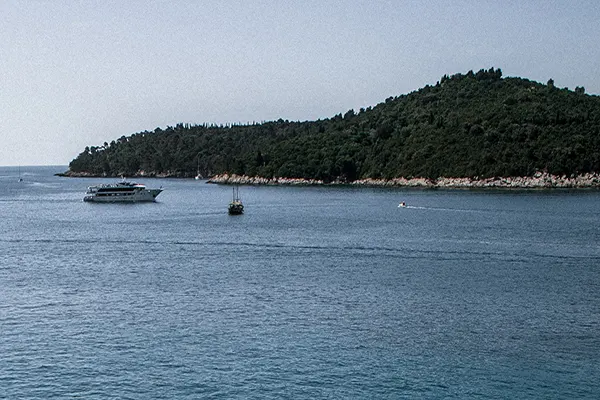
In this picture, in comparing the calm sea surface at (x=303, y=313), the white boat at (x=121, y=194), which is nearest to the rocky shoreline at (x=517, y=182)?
the white boat at (x=121, y=194)

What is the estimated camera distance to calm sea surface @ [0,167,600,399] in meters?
28.6

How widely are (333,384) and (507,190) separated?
12740cm

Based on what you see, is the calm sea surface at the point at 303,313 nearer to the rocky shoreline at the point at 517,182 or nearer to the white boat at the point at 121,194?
the white boat at the point at 121,194

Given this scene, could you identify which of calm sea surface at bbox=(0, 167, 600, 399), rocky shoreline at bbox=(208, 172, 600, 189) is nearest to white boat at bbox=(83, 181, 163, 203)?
calm sea surface at bbox=(0, 167, 600, 399)

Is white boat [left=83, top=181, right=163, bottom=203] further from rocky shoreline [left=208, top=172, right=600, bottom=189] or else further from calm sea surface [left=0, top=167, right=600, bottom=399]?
rocky shoreline [left=208, top=172, right=600, bottom=189]

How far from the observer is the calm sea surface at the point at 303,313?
28578mm

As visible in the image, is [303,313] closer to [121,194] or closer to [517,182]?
[121,194]

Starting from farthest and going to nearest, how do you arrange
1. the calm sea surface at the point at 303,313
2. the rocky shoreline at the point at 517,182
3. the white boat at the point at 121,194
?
the rocky shoreline at the point at 517,182 < the white boat at the point at 121,194 < the calm sea surface at the point at 303,313

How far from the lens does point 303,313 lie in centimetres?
3900

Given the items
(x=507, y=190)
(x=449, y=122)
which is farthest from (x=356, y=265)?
(x=449, y=122)

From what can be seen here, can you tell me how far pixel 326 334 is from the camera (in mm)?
34750

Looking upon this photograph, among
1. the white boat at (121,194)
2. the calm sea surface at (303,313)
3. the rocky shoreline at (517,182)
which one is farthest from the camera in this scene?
the rocky shoreline at (517,182)

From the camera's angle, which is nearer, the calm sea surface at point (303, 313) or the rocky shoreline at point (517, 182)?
the calm sea surface at point (303, 313)

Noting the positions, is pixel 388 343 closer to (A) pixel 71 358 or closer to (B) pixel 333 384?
(B) pixel 333 384
